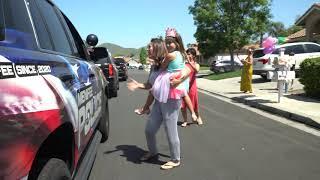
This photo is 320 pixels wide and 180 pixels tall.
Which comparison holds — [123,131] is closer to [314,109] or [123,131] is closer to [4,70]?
[314,109]

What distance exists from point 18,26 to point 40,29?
1.88ft

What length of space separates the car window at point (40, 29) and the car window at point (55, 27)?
0.18 meters

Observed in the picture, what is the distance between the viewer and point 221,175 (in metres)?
5.89

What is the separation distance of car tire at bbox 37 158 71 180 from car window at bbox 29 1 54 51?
2.83ft

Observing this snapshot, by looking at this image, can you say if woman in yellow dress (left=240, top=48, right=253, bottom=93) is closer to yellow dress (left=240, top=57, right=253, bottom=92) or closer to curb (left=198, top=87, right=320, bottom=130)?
yellow dress (left=240, top=57, right=253, bottom=92)

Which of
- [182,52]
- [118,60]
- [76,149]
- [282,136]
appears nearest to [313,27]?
[118,60]

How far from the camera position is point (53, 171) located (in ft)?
9.54

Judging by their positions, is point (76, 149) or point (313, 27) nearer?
point (76, 149)

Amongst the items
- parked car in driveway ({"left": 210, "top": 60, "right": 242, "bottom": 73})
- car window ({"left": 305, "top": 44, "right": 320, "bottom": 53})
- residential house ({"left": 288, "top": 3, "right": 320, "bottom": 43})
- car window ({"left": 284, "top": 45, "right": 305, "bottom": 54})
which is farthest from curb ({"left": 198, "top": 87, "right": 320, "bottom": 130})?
parked car in driveway ({"left": 210, "top": 60, "right": 242, "bottom": 73})

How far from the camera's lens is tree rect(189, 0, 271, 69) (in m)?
37.7

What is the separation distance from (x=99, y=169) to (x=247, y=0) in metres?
33.5

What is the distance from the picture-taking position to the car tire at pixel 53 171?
9.11 feet

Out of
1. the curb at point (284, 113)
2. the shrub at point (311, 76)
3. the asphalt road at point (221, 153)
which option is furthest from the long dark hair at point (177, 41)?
the shrub at point (311, 76)

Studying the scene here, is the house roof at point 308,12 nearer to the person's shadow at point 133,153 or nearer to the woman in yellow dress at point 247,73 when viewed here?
the woman in yellow dress at point 247,73
